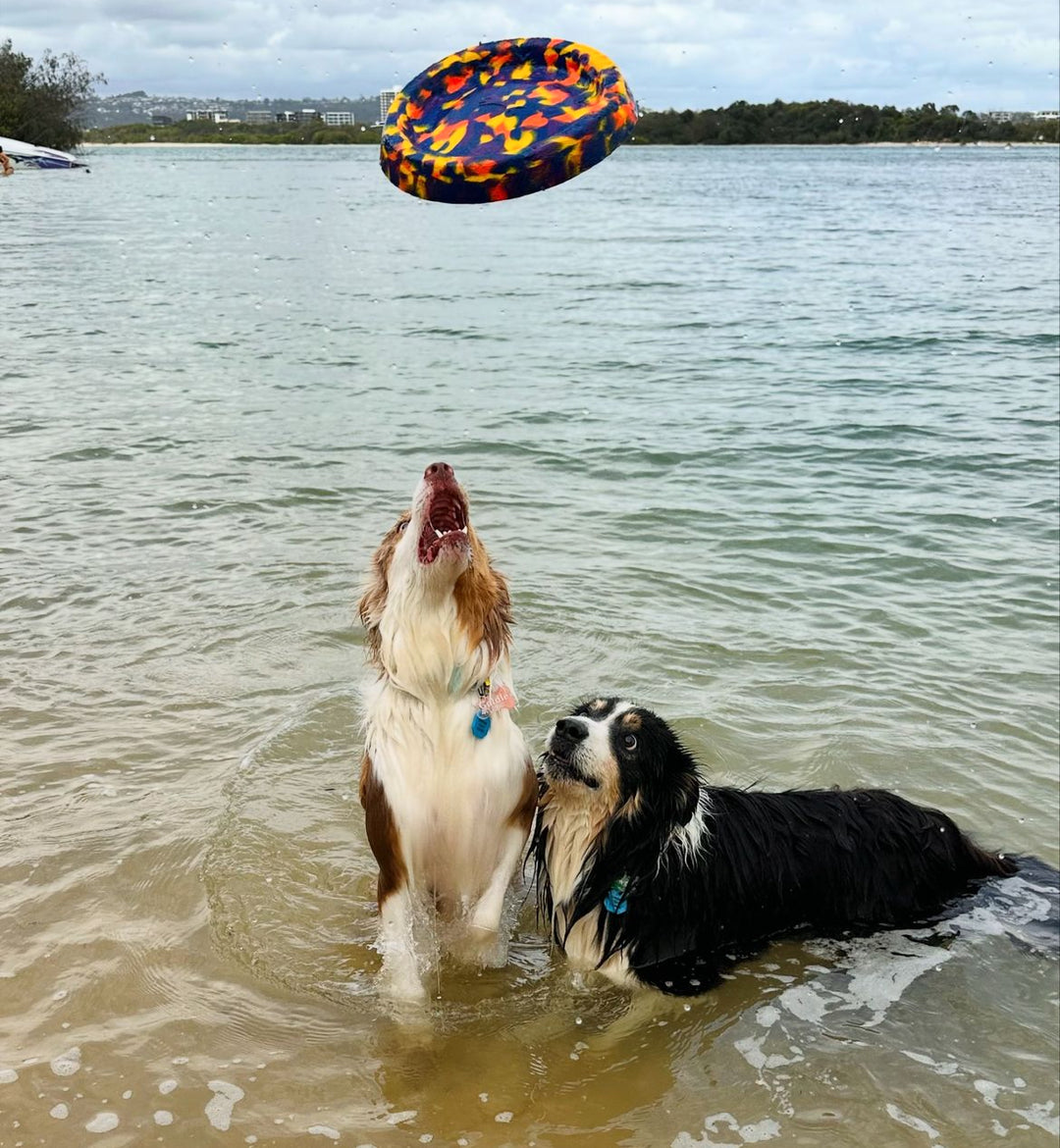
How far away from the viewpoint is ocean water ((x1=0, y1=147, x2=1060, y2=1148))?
12.7ft

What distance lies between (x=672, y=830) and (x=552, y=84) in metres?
3.42

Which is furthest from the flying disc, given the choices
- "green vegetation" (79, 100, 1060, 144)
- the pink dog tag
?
"green vegetation" (79, 100, 1060, 144)

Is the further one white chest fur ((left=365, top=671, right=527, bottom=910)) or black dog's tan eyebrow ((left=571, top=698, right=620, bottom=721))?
black dog's tan eyebrow ((left=571, top=698, right=620, bottom=721))

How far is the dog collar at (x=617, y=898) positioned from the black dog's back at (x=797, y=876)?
13 centimetres

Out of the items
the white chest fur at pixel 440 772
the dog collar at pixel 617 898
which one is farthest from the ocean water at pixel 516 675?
the white chest fur at pixel 440 772

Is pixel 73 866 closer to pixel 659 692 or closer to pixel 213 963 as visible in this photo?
pixel 213 963

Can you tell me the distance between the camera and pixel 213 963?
4383 mm

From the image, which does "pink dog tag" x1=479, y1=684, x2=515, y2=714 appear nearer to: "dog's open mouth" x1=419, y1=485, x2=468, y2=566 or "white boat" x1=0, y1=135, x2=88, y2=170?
"dog's open mouth" x1=419, y1=485, x2=468, y2=566

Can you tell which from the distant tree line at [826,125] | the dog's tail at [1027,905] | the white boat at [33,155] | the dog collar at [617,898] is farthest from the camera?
the distant tree line at [826,125]

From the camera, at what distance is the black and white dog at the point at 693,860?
4.22m

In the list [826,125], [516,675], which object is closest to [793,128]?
[826,125]

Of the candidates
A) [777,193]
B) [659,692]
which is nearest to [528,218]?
[777,193]

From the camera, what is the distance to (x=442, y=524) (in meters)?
3.83

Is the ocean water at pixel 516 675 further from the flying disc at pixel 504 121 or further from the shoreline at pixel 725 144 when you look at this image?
the shoreline at pixel 725 144
